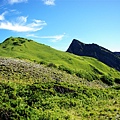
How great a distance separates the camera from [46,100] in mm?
32906

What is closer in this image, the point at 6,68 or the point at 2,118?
the point at 2,118

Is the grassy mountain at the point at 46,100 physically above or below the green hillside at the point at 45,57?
below

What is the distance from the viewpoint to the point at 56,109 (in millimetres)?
29859

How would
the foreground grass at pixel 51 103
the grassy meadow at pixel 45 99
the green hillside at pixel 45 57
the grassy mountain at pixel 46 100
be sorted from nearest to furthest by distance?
the foreground grass at pixel 51 103 < the grassy mountain at pixel 46 100 < the grassy meadow at pixel 45 99 < the green hillside at pixel 45 57

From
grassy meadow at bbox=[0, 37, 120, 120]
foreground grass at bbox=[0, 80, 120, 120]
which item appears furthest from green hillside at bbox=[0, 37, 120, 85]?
foreground grass at bbox=[0, 80, 120, 120]

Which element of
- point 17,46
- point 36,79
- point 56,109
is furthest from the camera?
point 17,46

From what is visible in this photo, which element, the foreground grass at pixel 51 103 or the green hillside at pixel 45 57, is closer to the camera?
the foreground grass at pixel 51 103

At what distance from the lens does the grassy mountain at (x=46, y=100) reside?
2701cm

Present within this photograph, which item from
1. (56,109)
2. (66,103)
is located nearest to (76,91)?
(66,103)

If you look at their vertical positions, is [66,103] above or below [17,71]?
below

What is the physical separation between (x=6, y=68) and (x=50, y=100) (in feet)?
49.7

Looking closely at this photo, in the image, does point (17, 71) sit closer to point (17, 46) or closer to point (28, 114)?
point (28, 114)

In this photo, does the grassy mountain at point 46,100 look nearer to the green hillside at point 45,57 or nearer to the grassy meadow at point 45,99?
the grassy meadow at point 45,99

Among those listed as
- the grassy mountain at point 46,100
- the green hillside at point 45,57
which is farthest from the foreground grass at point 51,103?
the green hillside at point 45,57
